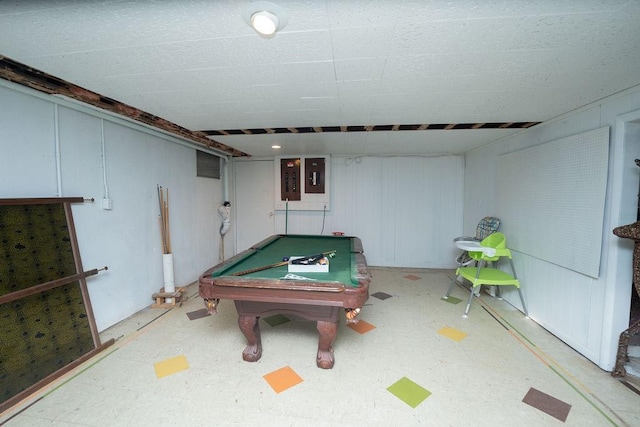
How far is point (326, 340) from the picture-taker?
182cm

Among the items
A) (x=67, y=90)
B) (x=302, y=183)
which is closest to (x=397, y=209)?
(x=302, y=183)

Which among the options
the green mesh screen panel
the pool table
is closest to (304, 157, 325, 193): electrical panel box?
the pool table

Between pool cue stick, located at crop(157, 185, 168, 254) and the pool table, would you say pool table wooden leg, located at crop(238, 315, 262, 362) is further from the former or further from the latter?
pool cue stick, located at crop(157, 185, 168, 254)

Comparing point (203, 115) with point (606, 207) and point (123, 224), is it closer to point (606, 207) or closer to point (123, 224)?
point (123, 224)

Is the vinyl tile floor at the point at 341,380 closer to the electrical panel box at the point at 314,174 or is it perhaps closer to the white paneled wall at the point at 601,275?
the white paneled wall at the point at 601,275

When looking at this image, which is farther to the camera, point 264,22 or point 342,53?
point 342,53

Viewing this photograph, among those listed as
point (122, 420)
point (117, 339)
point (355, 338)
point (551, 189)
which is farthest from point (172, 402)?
point (551, 189)

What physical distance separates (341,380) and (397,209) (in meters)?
3.17

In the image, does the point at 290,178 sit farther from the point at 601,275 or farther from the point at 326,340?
the point at 601,275

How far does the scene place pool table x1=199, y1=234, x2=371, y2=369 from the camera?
1.63 meters

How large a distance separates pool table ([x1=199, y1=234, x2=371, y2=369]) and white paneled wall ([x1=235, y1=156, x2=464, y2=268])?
230 centimetres

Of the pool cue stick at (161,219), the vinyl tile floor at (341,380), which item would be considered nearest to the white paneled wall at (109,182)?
the pool cue stick at (161,219)

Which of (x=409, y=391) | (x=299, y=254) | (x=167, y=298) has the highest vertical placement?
(x=299, y=254)

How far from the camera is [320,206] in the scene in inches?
173
